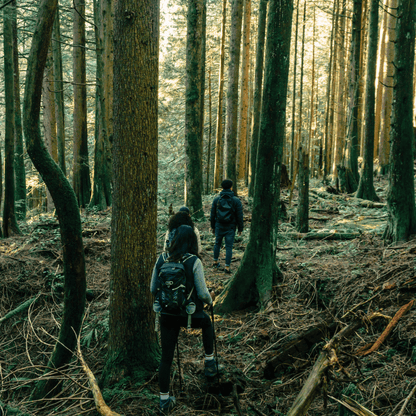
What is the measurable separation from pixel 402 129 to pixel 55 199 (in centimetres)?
587

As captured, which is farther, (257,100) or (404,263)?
(257,100)

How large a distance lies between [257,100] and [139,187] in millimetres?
13495

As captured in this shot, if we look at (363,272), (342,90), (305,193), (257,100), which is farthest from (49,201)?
(342,90)

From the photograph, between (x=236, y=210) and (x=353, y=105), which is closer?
(x=236, y=210)

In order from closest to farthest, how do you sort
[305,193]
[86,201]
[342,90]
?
1. [305,193]
2. [86,201]
3. [342,90]

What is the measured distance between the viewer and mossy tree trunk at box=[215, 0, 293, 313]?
5949 mm

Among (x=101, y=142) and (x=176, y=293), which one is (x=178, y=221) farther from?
(x=101, y=142)

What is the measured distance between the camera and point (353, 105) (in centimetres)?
1661

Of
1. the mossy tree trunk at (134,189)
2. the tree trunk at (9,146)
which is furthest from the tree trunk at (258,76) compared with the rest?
the mossy tree trunk at (134,189)

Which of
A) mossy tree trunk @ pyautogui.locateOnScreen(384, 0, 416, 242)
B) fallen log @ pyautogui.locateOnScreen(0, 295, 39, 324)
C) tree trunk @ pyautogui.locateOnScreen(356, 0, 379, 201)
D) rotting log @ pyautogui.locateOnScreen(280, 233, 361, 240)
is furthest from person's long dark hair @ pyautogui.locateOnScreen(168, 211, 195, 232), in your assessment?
tree trunk @ pyautogui.locateOnScreen(356, 0, 379, 201)

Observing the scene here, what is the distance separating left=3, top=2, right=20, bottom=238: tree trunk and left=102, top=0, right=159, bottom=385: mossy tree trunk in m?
7.84

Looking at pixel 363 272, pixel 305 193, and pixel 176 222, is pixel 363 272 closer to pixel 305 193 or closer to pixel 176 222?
pixel 176 222

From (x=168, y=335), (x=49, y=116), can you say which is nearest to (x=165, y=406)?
(x=168, y=335)

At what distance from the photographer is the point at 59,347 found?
4605mm
